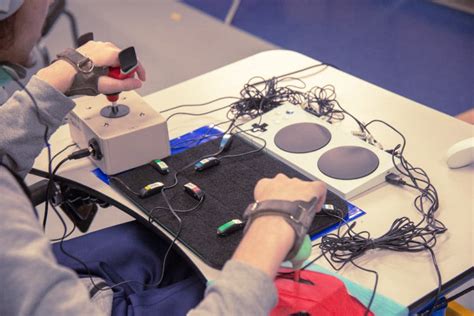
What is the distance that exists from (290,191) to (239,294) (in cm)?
26

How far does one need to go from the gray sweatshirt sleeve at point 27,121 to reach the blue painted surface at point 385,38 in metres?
2.26

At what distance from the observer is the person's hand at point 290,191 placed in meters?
1.14

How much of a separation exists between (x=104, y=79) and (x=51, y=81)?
0.41 ft


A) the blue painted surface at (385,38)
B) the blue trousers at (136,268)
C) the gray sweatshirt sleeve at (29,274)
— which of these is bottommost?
the blue painted surface at (385,38)

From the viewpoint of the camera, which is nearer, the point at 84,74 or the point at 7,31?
the point at 7,31

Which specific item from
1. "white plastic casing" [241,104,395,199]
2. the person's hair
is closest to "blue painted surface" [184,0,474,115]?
"white plastic casing" [241,104,395,199]

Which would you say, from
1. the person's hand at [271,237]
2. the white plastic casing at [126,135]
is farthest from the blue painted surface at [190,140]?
the person's hand at [271,237]

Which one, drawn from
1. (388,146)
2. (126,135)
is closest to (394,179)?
(388,146)

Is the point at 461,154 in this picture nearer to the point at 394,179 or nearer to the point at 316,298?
the point at 394,179

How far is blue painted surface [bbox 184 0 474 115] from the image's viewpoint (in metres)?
3.49

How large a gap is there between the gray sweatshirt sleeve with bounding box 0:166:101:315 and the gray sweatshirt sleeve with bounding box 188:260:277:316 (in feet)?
0.56

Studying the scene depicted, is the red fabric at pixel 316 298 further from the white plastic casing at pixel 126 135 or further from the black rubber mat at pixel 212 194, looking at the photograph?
the white plastic casing at pixel 126 135

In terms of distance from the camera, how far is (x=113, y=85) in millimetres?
1554

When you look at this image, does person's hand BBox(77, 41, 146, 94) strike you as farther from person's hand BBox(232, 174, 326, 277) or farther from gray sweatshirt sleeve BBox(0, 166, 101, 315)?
gray sweatshirt sleeve BBox(0, 166, 101, 315)
